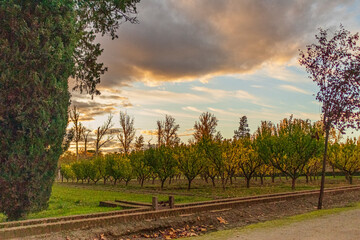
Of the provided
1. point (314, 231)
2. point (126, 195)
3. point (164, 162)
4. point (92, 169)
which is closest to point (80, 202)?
point (126, 195)

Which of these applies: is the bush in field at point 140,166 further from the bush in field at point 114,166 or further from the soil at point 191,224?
the soil at point 191,224

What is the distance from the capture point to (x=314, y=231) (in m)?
8.76

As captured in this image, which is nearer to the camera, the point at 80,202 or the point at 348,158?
the point at 80,202

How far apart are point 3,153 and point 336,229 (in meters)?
10.4

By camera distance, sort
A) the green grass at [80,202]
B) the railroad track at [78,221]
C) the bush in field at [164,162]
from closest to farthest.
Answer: the railroad track at [78,221], the green grass at [80,202], the bush in field at [164,162]

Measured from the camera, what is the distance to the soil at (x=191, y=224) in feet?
30.4

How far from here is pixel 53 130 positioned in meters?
10.9

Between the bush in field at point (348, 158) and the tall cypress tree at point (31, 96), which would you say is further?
the bush in field at point (348, 158)

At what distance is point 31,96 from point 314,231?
9569 mm

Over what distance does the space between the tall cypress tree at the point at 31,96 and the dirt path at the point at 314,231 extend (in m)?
6.76

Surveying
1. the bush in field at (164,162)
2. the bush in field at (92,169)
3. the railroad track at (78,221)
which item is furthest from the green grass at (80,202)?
the bush in field at (92,169)

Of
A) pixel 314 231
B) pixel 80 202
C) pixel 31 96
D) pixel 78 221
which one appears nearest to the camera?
→ pixel 314 231

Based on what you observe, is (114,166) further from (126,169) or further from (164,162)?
(164,162)

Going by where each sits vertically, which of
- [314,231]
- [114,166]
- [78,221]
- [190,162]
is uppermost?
[190,162]
